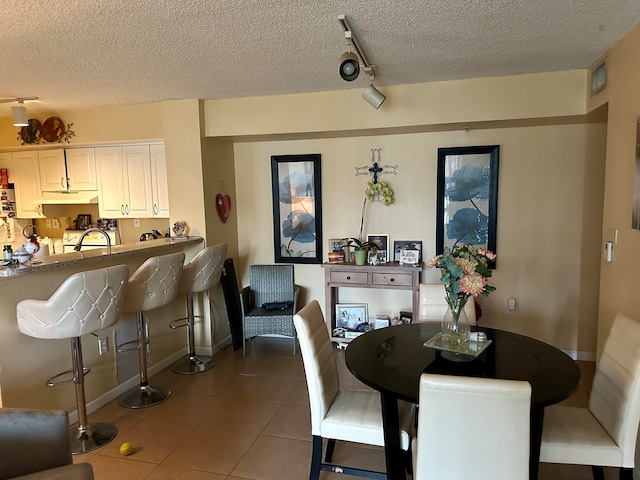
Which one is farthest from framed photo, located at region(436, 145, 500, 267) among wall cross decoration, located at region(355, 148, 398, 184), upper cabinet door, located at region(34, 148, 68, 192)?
upper cabinet door, located at region(34, 148, 68, 192)

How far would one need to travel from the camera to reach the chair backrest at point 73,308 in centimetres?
224

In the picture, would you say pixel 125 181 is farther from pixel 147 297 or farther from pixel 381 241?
pixel 381 241

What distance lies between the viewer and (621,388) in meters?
1.76

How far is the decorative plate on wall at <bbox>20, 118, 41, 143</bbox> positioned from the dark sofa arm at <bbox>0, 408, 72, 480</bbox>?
11.4 feet

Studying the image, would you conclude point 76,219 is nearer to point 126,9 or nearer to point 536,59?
point 126,9

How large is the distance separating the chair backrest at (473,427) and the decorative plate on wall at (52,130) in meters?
4.37

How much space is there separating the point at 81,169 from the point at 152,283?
2342 millimetres

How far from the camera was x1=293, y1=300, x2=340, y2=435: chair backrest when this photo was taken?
201cm

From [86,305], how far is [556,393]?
230cm

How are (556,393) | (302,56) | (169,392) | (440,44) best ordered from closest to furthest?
(556,393) < (440,44) < (302,56) < (169,392)

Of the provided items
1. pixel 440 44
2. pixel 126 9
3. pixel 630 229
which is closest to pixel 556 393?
pixel 630 229

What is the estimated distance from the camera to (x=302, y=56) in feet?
9.06

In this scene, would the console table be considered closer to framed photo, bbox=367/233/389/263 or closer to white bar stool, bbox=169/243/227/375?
framed photo, bbox=367/233/389/263

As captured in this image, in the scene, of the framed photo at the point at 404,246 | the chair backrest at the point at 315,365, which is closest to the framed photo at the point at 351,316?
the framed photo at the point at 404,246
